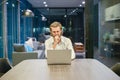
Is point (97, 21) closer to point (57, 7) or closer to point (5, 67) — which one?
point (5, 67)

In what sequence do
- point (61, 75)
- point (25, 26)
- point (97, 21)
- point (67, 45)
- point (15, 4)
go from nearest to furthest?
point (61, 75) < point (67, 45) < point (97, 21) < point (15, 4) < point (25, 26)

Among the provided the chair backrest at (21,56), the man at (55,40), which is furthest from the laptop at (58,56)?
the chair backrest at (21,56)

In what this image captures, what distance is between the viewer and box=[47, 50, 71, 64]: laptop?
333 centimetres

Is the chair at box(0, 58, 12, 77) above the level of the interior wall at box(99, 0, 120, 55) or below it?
below

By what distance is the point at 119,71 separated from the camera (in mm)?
3371

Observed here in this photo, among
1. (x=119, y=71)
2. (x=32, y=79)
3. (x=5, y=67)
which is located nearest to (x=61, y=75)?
(x=32, y=79)

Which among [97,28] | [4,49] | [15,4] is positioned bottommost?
[4,49]

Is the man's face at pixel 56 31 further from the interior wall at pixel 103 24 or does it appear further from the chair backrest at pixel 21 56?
the interior wall at pixel 103 24

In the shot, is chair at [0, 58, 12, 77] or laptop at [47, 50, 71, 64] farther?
chair at [0, 58, 12, 77]

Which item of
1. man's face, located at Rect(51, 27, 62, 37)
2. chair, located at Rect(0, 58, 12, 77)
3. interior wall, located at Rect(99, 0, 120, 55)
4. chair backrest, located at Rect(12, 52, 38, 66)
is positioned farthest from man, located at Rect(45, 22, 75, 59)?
interior wall, located at Rect(99, 0, 120, 55)

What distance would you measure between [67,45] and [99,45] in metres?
3.96

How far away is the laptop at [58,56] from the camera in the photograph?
3.33 meters

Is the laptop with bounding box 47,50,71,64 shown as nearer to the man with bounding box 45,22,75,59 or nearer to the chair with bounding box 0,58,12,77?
the man with bounding box 45,22,75,59

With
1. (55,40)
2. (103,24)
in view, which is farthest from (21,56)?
(55,40)
